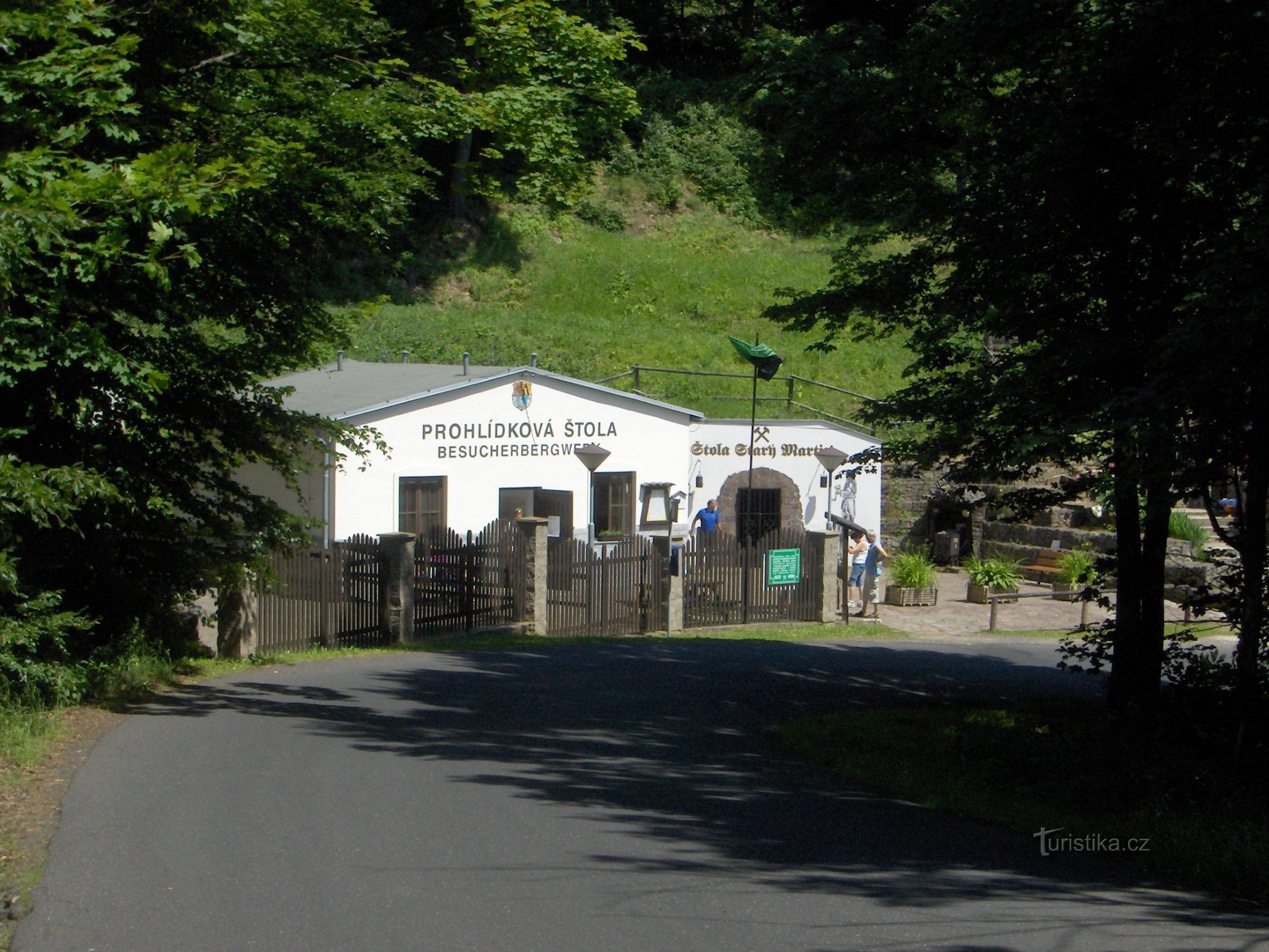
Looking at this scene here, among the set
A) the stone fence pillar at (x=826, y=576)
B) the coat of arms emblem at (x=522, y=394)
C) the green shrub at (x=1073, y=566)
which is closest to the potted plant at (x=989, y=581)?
the green shrub at (x=1073, y=566)

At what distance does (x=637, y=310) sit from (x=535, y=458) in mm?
18118

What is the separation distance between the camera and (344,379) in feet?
79.4

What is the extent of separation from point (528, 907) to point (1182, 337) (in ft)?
16.2

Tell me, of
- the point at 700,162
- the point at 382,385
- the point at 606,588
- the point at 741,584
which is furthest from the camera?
the point at 700,162

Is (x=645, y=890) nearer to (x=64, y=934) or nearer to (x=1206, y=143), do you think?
(x=64, y=934)

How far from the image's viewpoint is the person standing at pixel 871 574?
23344 mm

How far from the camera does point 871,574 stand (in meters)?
23.7

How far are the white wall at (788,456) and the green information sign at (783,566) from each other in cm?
455

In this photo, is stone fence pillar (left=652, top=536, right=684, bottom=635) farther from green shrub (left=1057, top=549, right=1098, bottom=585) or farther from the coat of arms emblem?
green shrub (left=1057, top=549, right=1098, bottom=585)

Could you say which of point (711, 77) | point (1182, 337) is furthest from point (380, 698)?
point (711, 77)

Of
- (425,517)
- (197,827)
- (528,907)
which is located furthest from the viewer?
(425,517)

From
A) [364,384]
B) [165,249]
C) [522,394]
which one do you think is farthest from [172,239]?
[364,384]

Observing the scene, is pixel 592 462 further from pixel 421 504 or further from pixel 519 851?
pixel 519 851

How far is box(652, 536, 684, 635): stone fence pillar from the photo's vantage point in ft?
65.7
